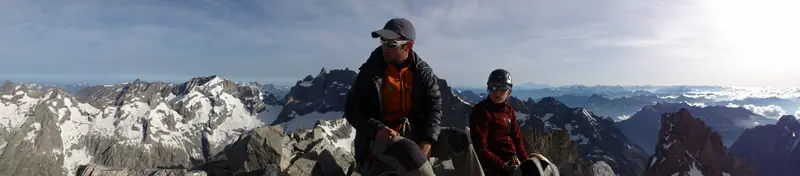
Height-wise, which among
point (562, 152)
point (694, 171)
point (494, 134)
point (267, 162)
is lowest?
point (694, 171)

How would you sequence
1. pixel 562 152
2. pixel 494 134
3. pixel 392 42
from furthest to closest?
pixel 562 152 → pixel 494 134 → pixel 392 42

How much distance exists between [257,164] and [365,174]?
10.4 m

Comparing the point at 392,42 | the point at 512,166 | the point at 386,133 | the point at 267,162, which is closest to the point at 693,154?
the point at 267,162

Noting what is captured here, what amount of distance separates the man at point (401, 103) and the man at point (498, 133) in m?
1.35

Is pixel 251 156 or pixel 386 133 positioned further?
pixel 251 156

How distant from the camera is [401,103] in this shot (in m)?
7.42

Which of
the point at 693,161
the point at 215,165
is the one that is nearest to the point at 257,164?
the point at 215,165

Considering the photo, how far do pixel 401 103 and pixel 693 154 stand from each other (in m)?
154

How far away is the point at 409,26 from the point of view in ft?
23.5

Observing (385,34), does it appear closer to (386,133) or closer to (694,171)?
(386,133)

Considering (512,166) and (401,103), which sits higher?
(401,103)

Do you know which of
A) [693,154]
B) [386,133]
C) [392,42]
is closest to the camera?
[386,133]

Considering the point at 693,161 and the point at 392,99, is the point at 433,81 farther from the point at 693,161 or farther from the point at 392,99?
the point at 693,161

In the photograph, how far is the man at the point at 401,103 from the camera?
7.06 metres
